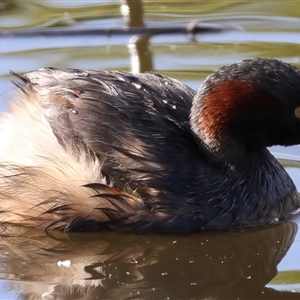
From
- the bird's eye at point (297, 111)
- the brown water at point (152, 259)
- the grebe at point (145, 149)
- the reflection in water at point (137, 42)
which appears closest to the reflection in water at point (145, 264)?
the brown water at point (152, 259)

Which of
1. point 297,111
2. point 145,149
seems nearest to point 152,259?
point 145,149

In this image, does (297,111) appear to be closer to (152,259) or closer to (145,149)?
(145,149)

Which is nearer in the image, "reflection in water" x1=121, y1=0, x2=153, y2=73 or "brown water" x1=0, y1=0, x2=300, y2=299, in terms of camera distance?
"brown water" x1=0, y1=0, x2=300, y2=299

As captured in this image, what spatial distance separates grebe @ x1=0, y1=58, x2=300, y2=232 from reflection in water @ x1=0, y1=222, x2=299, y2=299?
115mm

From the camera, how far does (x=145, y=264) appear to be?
5156 millimetres

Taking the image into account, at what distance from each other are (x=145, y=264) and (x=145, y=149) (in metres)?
0.72

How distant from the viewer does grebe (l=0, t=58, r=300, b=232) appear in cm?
543

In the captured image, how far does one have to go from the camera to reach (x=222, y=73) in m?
5.59

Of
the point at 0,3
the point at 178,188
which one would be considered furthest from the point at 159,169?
the point at 0,3

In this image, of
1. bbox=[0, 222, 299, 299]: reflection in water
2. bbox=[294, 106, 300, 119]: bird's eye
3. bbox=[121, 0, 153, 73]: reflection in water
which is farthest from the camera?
bbox=[121, 0, 153, 73]: reflection in water

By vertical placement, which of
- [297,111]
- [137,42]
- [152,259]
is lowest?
[152,259]

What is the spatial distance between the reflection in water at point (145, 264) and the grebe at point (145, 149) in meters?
0.12

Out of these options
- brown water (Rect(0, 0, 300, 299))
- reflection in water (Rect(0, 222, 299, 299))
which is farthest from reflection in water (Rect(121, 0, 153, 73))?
reflection in water (Rect(0, 222, 299, 299))

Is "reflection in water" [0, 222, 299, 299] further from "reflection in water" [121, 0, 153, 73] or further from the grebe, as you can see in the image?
"reflection in water" [121, 0, 153, 73]
